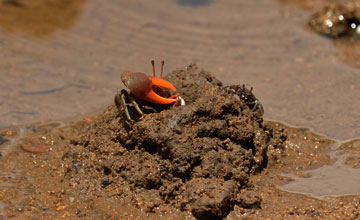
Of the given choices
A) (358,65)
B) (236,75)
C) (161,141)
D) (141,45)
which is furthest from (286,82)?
(161,141)

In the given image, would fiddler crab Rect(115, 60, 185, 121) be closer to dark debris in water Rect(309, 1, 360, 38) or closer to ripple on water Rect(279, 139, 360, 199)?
ripple on water Rect(279, 139, 360, 199)

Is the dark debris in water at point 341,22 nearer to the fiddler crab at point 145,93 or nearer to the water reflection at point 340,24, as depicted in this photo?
the water reflection at point 340,24

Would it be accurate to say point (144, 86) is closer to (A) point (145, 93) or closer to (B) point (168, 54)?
(A) point (145, 93)

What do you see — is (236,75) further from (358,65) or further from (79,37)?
(79,37)

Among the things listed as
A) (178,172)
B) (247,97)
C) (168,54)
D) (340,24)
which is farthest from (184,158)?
(340,24)

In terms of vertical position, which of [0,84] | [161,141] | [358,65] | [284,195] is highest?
[358,65]

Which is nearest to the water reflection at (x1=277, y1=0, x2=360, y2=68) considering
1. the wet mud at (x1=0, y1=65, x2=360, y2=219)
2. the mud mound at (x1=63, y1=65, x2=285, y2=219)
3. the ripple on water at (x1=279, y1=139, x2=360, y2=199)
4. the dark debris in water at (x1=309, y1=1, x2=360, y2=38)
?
the dark debris in water at (x1=309, y1=1, x2=360, y2=38)
